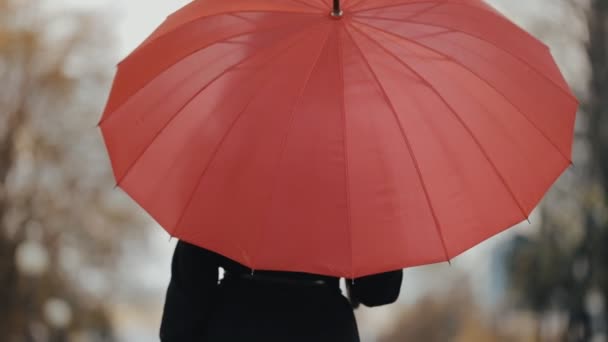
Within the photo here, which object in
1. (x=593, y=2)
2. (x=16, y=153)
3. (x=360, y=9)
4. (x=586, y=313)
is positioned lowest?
(x=586, y=313)

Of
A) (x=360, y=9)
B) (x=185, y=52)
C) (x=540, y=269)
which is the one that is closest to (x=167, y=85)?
(x=185, y=52)

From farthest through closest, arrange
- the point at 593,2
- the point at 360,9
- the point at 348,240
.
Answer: the point at 593,2
the point at 360,9
the point at 348,240

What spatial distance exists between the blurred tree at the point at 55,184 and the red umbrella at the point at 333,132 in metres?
4.01

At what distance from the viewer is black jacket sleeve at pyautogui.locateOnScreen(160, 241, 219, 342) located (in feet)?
4.95

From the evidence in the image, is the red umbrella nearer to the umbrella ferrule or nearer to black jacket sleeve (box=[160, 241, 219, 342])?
the umbrella ferrule

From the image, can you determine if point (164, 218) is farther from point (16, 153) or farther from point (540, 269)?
point (540, 269)

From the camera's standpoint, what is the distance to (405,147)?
55.0 inches

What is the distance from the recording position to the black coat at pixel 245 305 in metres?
1.53

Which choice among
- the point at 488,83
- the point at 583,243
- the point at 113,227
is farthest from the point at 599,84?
the point at 488,83

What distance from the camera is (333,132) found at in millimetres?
1361

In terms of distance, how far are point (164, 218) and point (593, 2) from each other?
4.97 m

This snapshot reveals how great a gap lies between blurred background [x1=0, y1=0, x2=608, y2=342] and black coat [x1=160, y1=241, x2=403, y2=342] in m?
3.91

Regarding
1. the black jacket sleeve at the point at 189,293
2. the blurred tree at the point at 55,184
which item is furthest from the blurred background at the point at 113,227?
the black jacket sleeve at the point at 189,293

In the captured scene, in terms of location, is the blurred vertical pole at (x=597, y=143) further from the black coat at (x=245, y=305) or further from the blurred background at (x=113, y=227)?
the black coat at (x=245, y=305)
